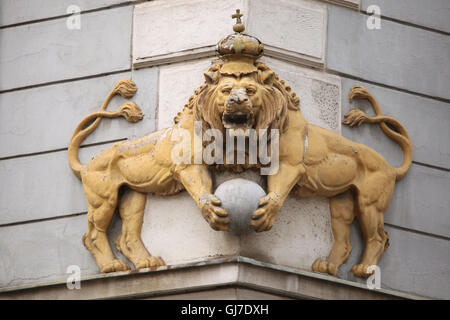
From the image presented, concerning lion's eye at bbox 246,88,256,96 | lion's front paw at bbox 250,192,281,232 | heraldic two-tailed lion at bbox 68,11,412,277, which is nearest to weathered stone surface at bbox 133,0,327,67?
heraldic two-tailed lion at bbox 68,11,412,277

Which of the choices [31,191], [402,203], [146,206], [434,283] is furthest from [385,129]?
[31,191]

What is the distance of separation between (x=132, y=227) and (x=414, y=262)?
8.50ft

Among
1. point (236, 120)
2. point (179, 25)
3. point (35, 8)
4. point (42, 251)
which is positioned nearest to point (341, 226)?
point (236, 120)

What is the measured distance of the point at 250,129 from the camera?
11.0 metres

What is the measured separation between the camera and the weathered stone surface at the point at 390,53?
12141 millimetres

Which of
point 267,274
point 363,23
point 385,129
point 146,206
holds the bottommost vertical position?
point 267,274

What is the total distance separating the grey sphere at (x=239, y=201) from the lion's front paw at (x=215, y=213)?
5 cm

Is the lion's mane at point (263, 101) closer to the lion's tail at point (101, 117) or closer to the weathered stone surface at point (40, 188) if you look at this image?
the lion's tail at point (101, 117)

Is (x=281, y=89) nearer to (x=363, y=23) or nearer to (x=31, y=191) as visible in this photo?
(x=363, y=23)

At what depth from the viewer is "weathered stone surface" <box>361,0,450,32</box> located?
41.0 feet

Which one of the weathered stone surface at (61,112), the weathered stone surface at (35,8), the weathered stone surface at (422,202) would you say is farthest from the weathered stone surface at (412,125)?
the weathered stone surface at (35,8)

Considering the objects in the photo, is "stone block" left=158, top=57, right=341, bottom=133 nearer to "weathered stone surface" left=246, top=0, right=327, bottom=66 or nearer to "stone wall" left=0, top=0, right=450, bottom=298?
"stone wall" left=0, top=0, right=450, bottom=298

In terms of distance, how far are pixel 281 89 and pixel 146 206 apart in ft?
5.18

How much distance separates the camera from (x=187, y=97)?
11711 mm
